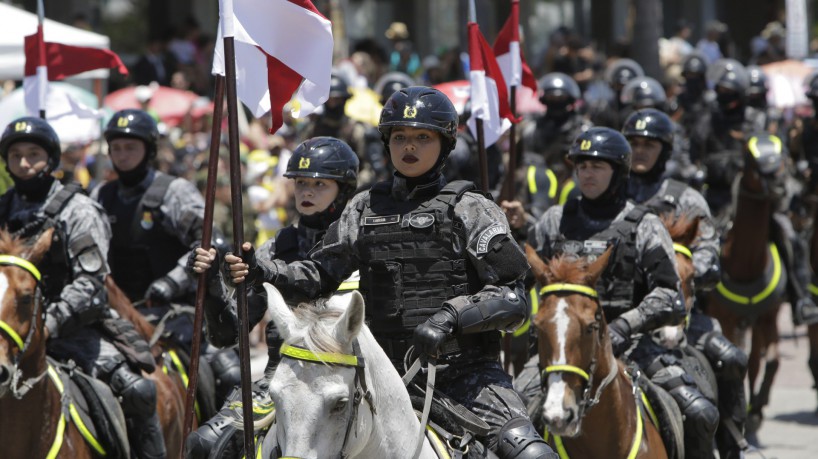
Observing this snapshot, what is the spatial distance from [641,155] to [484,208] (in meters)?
4.02

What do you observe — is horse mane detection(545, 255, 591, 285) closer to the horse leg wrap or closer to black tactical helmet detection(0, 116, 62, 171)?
the horse leg wrap

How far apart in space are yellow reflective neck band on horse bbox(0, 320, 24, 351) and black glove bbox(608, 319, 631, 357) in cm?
301

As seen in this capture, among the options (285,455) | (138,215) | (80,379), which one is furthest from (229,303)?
(285,455)

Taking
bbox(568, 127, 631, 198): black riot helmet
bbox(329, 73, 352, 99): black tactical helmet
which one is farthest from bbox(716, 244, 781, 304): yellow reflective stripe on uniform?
bbox(568, 127, 631, 198): black riot helmet

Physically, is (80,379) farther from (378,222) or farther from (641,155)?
(641,155)

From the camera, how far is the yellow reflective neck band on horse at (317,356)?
467 centimetres

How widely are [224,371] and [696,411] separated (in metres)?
3.06

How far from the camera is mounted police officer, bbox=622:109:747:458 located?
8.83 meters

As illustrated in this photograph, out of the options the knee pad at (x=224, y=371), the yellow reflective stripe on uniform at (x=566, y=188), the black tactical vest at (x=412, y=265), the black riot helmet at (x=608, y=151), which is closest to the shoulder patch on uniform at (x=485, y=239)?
the black tactical vest at (x=412, y=265)

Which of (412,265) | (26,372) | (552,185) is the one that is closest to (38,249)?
(26,372)

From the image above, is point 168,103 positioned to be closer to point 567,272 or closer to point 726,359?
point 726,359

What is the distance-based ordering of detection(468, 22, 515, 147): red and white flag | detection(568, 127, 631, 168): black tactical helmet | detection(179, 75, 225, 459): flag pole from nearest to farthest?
detection(179, 75, 225, 459): flag pole, detection(568, 127, 631, 168): black tactical helmet, detection(468, 22, 515, 147): red and white flag

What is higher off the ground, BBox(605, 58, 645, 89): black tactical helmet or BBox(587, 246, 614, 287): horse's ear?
BBox(605, 58, 645, 89): black tactical helmet

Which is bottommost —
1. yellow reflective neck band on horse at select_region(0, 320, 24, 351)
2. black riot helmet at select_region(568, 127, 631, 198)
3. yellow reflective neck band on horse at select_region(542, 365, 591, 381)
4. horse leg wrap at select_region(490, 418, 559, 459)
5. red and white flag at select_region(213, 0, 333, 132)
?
horse leg wrap at select_region(490, 418, 559, 459)
